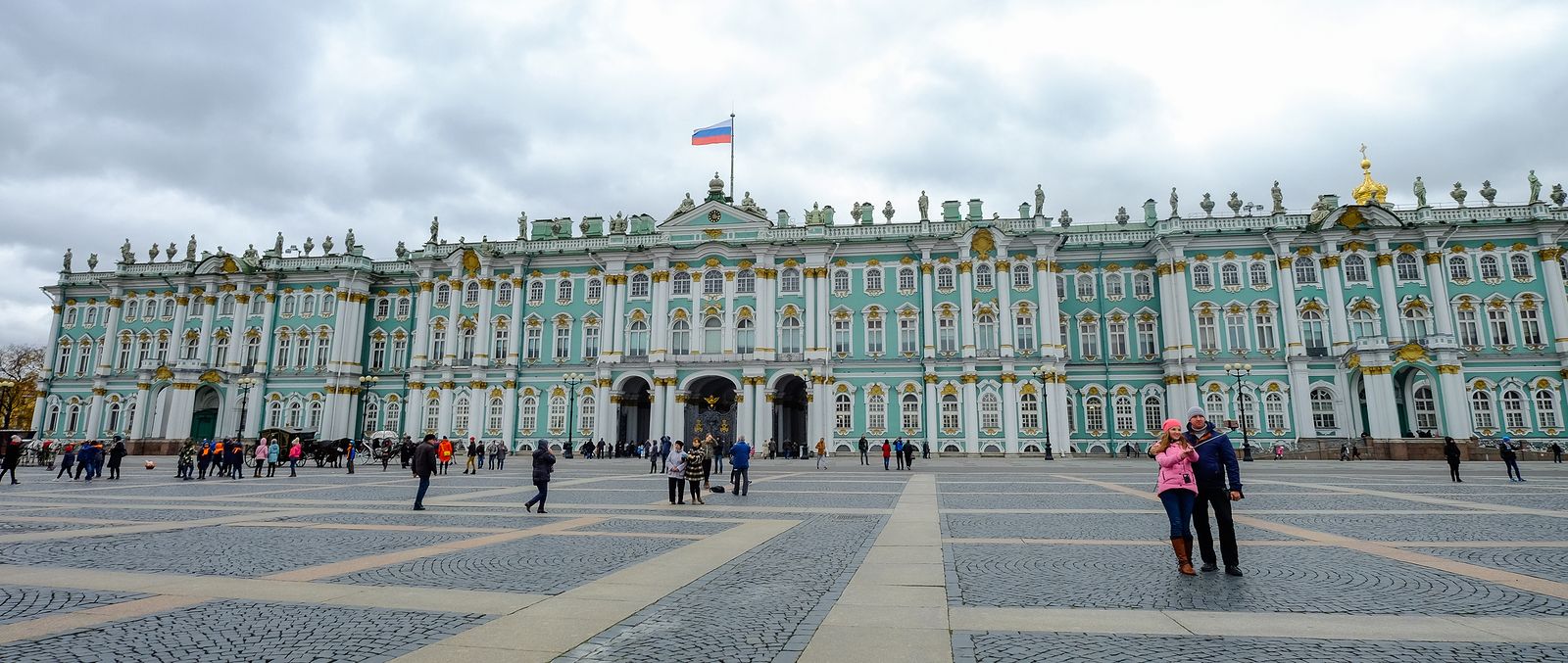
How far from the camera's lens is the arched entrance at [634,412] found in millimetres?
49562

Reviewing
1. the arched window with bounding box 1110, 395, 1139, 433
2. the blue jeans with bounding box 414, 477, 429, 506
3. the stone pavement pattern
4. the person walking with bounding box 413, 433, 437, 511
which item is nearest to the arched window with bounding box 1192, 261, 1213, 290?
the arched window with bounding box 1110, 395, 1139, 433

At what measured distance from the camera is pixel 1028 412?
45312mm

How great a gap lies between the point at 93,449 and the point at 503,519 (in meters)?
20.5

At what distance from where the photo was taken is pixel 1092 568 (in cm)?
798

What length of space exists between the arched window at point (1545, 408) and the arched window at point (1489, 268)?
6709 mm

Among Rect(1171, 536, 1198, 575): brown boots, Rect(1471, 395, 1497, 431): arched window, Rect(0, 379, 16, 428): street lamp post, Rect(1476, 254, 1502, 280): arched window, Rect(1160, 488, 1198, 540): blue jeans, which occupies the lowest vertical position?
Rect(1171, 536, 1198, 575): brown boots

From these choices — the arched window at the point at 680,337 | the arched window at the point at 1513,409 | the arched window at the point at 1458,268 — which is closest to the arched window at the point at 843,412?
the arched window at the point at 680,337

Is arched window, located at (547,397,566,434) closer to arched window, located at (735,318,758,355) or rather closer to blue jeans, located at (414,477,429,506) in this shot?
arched window, located at (735,318,758,355)

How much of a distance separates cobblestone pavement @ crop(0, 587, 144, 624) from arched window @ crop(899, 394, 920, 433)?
4152cm

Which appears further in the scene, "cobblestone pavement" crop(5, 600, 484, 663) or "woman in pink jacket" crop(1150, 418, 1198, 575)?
"woman in pink jacket" crop(1150, 418, 1198, 575)

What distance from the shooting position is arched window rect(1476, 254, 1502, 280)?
1724 inches

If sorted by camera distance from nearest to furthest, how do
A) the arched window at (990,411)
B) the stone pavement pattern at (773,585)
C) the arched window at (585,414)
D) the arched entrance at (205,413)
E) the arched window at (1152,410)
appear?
the stone pavement pattern at (773,585) → the arched window at (990,411) → the arched window at (1152,410) → the arched window at (585,414) → the arched entrance at (205,413)

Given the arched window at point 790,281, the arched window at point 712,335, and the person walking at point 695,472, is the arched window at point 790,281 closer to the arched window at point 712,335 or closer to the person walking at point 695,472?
the arched window at point 712,335

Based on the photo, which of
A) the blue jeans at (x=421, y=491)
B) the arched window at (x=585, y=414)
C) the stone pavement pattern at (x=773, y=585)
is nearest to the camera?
the stone pavement pattern at (x=773, y=585)
